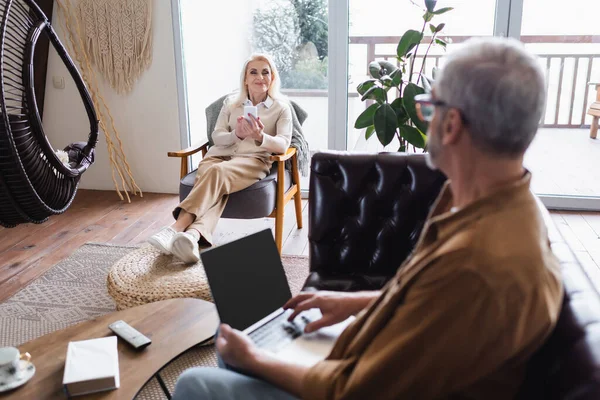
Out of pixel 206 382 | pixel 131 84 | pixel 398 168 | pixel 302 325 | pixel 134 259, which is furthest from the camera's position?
pixel 131 84

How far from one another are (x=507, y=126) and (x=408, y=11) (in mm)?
3123

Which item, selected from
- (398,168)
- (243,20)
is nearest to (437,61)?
(243,20)

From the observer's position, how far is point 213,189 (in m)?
2.89

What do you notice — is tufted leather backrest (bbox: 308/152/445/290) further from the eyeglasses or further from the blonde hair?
the blonde hair

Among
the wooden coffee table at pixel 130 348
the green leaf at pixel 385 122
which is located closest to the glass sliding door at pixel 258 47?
the green leaf at pixel 385 122

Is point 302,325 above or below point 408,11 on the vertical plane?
below

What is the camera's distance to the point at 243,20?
393cm

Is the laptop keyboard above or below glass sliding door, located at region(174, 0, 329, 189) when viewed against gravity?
below

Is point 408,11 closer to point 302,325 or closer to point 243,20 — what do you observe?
point 243,20

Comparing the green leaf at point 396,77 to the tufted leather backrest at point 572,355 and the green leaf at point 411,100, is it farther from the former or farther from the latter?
the tufted leather backrest at point 572,355

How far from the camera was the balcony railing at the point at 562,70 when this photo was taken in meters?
3.64

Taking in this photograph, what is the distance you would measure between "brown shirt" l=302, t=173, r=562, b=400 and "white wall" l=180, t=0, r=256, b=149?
317cm

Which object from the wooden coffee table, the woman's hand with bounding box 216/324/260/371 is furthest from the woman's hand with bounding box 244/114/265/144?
the woman's hand with bounding box 216/324/260/371

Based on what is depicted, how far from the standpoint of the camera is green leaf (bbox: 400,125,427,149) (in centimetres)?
255
